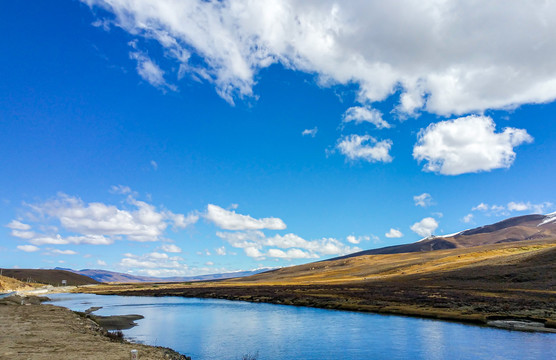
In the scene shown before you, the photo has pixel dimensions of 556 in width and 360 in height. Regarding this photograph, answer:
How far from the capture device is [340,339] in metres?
42.5

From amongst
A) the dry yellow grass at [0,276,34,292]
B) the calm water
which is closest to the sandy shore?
the calm water

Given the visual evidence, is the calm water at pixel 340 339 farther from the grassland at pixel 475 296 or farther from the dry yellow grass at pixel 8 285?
the dry yellow grass at pixel 8 285

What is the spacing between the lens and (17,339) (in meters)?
29.2

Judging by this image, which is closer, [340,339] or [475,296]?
[340,339]

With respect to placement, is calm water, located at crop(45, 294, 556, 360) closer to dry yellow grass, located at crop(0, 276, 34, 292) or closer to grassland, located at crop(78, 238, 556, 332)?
grassland, located at crop(78, 238, 556, 332)

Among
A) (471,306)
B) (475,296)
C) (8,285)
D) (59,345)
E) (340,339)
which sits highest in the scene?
(8,285)

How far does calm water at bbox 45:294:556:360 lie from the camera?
35094 millimetres

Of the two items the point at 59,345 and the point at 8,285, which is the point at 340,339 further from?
the point at 8,285

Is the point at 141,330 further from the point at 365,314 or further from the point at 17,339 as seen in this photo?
the point at 365,314

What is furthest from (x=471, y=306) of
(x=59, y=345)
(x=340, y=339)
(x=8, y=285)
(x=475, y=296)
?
(x=8, y=285)

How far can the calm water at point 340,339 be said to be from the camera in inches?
1382

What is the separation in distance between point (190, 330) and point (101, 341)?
22.0 m

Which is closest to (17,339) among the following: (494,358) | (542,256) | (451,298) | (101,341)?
(101,341)

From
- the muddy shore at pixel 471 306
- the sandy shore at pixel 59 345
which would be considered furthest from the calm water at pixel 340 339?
the sandy shore at pixel 59 345
